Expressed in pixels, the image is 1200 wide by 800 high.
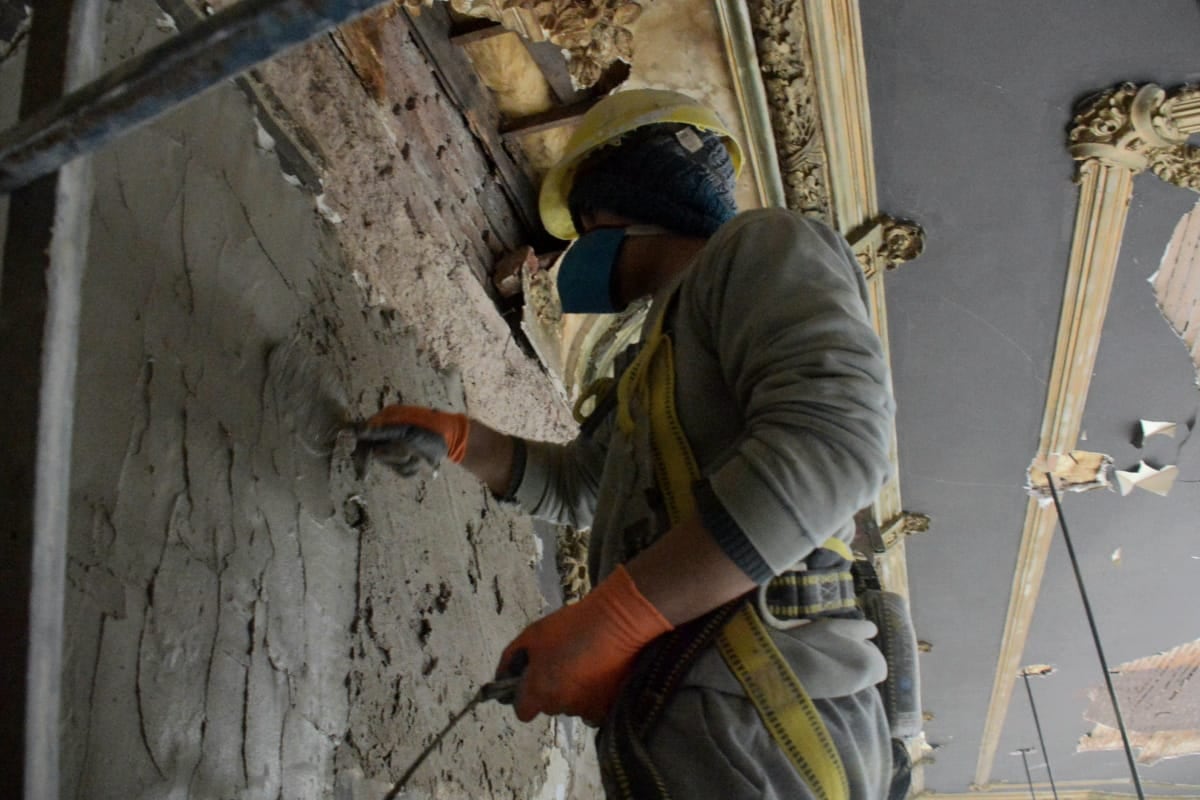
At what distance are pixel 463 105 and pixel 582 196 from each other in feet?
1.86

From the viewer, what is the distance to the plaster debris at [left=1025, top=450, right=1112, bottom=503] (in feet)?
12.1

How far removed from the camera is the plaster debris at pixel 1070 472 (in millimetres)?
3703

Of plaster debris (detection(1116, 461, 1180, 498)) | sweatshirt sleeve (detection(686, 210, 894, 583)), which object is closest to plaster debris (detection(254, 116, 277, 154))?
sweatshirt sleeve (detection(686, 210, 894, 583))

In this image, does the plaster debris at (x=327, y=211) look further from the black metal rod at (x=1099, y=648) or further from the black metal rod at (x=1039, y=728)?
the black metal rod at (x=1039, y=728)

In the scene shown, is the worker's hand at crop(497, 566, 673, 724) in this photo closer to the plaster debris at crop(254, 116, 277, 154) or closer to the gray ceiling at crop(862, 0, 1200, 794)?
the plaster debris at crop(254, 116, 277, 154)

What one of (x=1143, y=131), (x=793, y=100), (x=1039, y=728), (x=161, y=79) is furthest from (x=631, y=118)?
(x=1039, y=728)

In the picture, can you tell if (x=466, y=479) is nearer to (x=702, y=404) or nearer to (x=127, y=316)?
(x=702, y=404)

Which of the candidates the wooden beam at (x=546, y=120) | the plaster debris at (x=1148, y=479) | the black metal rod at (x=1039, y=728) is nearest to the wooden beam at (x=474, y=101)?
the wooden beam at (x=546, y=120)

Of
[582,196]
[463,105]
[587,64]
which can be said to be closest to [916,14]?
[587,64]

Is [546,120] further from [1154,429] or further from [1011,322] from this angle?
[1154,429]

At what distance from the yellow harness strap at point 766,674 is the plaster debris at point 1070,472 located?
3053 millimetres

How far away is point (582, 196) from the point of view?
1.39 meters

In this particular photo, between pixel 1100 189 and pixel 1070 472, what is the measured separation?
151 centimetres

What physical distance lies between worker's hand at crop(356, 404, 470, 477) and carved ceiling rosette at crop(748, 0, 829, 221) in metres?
1.31
